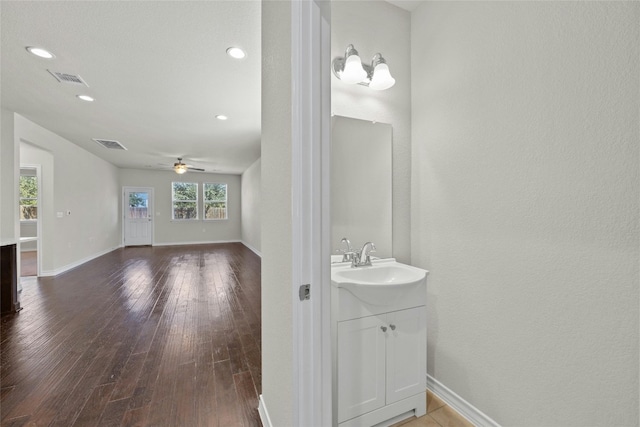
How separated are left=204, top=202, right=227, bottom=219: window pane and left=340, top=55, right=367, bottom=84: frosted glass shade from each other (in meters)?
8.88

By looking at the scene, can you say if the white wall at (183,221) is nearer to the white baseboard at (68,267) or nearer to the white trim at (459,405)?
the white baseboard at (68,267)

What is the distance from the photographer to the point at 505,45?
1.41 m

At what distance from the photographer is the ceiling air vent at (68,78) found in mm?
2666

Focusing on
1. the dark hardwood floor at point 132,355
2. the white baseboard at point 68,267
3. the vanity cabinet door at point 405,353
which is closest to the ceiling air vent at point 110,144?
the white baseboard at point 68,267

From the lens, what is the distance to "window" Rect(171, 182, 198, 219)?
9203mm

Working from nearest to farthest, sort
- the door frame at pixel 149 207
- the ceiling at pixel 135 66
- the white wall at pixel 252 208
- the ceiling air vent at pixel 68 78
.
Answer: the ceiling at pixel 135 66 → the ceiling air vent at pixel 68 78 → the white wall at pixel 252 208 → the door frame at pixel 149 207

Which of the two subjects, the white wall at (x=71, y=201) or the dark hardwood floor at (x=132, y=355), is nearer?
the dark hardwood floor at (x=132, y=355)

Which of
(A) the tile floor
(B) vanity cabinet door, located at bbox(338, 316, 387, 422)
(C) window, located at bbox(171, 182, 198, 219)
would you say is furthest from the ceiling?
(C) window, located at bbox(171, 182, 198, 219)

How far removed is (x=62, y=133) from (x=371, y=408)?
20.8 ft

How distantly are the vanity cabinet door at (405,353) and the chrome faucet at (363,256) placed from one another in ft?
1.23

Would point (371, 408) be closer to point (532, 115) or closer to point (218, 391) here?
point (218, 391)

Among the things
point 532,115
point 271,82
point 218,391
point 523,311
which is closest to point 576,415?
point 523,311

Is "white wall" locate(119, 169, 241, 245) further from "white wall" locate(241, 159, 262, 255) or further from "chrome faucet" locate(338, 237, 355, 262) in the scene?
"chrome faucet" locate(338, 237, 355, 262)

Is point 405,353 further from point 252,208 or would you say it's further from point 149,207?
point 149,207
